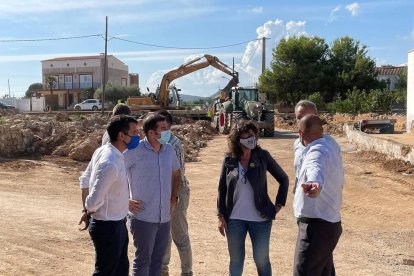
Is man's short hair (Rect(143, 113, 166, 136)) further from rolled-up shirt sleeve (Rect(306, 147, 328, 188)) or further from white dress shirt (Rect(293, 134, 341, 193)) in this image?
rolled-up shirt sleeve (Rect(306, 147, 328, 188))

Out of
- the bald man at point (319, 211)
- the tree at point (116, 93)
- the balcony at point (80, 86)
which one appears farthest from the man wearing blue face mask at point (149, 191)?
the balcony at point (80, 86)

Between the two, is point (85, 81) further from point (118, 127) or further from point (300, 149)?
point (300, 149)

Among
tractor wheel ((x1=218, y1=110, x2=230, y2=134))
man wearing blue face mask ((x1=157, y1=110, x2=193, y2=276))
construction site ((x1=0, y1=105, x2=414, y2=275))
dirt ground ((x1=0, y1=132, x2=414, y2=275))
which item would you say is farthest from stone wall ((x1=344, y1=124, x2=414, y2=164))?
man wearing blue face mask ((x1=157, y1=110, x2=193, y2=276))

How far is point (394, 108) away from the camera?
4188 centimetres

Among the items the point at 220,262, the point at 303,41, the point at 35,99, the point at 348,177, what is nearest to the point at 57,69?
the point at 35,99

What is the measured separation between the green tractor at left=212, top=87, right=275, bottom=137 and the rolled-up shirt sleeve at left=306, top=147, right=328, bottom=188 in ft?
66.8

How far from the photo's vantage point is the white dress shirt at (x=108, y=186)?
382 cm

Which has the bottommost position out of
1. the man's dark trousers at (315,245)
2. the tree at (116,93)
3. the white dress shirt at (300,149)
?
the man's dark trousers at (315,245)

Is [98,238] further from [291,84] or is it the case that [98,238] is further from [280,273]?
[291,84]

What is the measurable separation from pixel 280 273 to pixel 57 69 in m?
82.4

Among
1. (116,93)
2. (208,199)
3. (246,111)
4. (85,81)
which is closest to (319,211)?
(208,199)

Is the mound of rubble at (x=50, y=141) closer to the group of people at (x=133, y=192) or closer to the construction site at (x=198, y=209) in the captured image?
the construction site at (x=198, y=209)

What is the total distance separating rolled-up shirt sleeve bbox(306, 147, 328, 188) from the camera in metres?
3.49

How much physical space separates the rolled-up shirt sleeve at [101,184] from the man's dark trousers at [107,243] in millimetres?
168
